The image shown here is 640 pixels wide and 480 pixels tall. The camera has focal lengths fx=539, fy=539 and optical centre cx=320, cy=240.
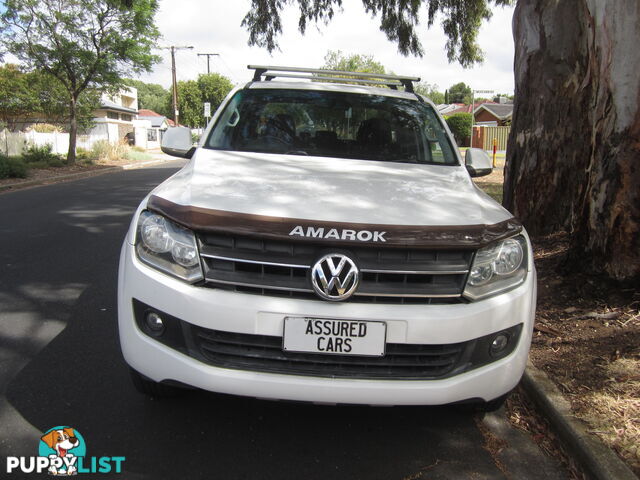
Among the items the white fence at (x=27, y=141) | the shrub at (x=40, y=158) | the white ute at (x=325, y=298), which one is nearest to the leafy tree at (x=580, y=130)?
the white ute at (x=325, y=298)

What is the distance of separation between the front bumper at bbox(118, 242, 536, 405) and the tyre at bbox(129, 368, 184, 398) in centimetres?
33

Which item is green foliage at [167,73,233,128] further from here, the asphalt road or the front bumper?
the front bumper

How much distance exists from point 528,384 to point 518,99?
3859 mm

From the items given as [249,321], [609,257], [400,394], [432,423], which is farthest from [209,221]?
[609,257]

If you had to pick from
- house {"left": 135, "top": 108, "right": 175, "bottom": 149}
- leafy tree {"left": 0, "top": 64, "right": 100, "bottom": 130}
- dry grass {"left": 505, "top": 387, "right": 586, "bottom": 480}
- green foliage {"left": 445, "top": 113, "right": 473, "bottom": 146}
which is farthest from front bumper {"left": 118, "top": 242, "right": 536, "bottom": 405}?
green foliage {"left": 445, "top": 113, "right": 473, "bottom": 146}

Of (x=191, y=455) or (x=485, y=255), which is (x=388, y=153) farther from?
(x=191, y=455)

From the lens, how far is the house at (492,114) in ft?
194

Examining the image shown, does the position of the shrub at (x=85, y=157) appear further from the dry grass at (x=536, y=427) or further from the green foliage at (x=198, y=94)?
the green foliage at (x=198, y=94)

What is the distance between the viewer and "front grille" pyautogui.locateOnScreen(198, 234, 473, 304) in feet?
7.37

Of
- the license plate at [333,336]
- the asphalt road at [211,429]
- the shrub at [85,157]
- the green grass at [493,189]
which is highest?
the license plate at [333,336]

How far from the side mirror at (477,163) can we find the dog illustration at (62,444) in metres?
2.86

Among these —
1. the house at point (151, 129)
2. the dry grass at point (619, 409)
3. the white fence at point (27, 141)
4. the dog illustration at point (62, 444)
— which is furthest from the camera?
the house at point (151, 129)

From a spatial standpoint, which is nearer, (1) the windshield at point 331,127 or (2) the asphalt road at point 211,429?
(2) the asphalt road at point 211,429

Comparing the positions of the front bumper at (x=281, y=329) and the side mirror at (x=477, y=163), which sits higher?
the side mirror at (x=477, y=163)
